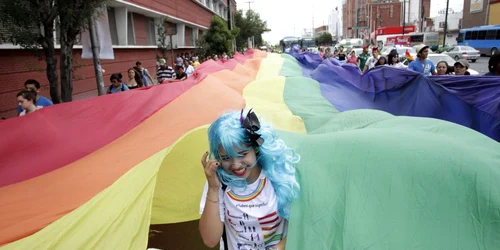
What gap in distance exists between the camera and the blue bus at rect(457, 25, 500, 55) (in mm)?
30188

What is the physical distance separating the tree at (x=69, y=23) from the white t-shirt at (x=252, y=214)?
4325 millimetres

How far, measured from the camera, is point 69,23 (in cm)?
504

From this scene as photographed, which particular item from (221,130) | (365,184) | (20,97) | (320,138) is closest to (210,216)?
(221,130)

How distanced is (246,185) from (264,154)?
171 millimetres

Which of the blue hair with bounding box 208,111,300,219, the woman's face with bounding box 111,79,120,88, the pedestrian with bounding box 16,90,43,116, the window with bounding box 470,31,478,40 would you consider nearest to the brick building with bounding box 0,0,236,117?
the woman's face with bounding box 111,79,120,88

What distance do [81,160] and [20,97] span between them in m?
1.87

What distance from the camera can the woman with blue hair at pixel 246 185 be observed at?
1614 millimetres

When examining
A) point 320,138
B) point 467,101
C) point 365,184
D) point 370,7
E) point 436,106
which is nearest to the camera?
point 365,184

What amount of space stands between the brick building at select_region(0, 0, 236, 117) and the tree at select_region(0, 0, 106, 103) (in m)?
1.10

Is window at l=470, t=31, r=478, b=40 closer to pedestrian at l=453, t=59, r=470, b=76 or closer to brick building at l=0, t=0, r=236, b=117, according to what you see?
brick building at l=0, t=0, r=236, b=117

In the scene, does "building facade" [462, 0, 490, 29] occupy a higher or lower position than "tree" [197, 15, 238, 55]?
higher

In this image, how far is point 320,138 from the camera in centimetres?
237

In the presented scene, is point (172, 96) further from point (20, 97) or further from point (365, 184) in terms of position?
point (365, 184)

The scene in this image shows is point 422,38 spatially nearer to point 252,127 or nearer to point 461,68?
point 461,68
